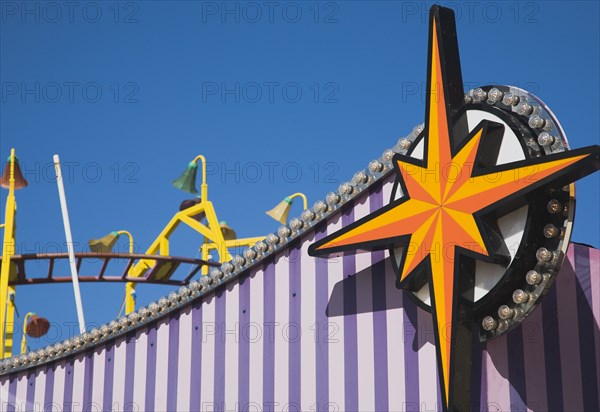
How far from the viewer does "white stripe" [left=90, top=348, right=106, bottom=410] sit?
7.84m

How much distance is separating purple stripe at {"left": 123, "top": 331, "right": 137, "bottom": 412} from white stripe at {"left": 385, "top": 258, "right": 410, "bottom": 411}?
2.21 metres

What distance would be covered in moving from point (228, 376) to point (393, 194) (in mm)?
1809

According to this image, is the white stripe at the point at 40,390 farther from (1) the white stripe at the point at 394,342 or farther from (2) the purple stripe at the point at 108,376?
(1) the white stripe at the point at 394,342

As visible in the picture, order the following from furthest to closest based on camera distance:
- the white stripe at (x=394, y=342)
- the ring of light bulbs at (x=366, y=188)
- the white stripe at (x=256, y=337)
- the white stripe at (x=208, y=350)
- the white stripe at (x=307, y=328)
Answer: the white stripe at (x=208, y=350), the white stripe at (x=256, y=337), the white stripe at (x=307, y=328), the white stripe at (x=394, y=342), the ring of light bulbs at (x=366, y=188)

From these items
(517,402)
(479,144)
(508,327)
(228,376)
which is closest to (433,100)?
(479,144)

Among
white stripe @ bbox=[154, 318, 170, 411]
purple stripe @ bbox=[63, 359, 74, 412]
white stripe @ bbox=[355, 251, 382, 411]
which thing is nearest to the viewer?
white stripe @ bbox=[355, 251, 382, 411]

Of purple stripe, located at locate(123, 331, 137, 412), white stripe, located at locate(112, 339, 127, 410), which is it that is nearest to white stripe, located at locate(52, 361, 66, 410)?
white stripe, located at locate(112, 339, 127, 410)

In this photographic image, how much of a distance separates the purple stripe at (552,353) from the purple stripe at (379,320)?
103 cm

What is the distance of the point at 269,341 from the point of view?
7059 mm

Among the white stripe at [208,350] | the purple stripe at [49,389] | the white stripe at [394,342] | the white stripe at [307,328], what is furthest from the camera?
the purple stripe at [49,389]

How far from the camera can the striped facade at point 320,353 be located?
588cm

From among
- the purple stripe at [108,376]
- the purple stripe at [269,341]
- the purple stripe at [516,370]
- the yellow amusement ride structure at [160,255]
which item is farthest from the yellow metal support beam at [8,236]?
the purple stripe at [516,370]

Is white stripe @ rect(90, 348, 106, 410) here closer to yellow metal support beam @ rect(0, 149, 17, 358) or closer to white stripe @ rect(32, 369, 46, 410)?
white stripe @ rect(32, 369, 46, 410)

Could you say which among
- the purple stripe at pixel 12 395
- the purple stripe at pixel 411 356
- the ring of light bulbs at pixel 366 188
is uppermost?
the ring of light bulbs at pixel 366 188
